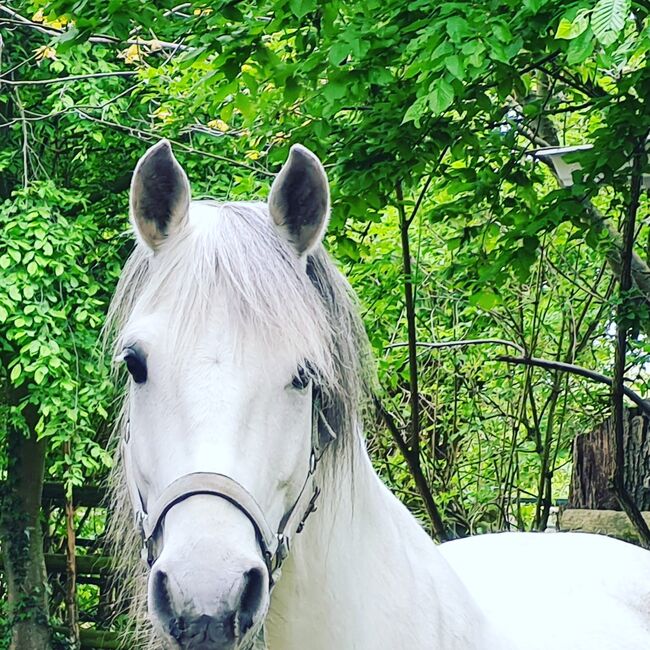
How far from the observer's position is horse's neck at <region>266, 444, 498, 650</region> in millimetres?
1872

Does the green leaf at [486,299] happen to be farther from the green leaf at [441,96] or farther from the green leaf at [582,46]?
the green leaf at [582,46]

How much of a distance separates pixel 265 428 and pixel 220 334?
0.18 metres

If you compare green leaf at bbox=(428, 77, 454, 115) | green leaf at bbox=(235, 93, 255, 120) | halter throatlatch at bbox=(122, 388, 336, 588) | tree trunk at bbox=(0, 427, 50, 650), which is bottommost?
tree trunk at bbox=(0, 427, 50, 650)

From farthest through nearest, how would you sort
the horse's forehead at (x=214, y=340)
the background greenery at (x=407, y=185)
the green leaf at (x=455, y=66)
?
A: the background greenery at (x=407, y=185) < the green leaf at (x=455, y=66) < the horse's forehead at (x=214, y=340)

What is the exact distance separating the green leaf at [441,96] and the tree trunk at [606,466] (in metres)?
2.69

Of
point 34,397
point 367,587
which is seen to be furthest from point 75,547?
point 367,587

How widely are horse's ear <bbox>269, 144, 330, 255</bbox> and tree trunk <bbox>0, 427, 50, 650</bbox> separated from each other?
333 inches

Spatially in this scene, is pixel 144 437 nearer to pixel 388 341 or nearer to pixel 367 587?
pixel 367 587

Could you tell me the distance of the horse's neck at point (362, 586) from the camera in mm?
1872

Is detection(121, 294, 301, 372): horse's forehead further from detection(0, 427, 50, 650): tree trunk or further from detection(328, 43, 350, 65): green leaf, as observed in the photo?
detection(0, 427, 50, 650): tree trunk

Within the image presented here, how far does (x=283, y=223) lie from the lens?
6.36 feet

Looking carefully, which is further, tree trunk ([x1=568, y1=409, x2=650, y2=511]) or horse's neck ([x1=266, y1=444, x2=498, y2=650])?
tree trunk ([x1=568, y1=409, x2=650, y2=511])

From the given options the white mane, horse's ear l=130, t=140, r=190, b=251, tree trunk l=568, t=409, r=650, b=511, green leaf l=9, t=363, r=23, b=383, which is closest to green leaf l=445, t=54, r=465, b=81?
the white mane

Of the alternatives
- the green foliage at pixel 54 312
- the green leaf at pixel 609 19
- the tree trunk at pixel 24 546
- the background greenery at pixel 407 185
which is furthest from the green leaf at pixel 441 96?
the tree trunk at pixel 24 546
